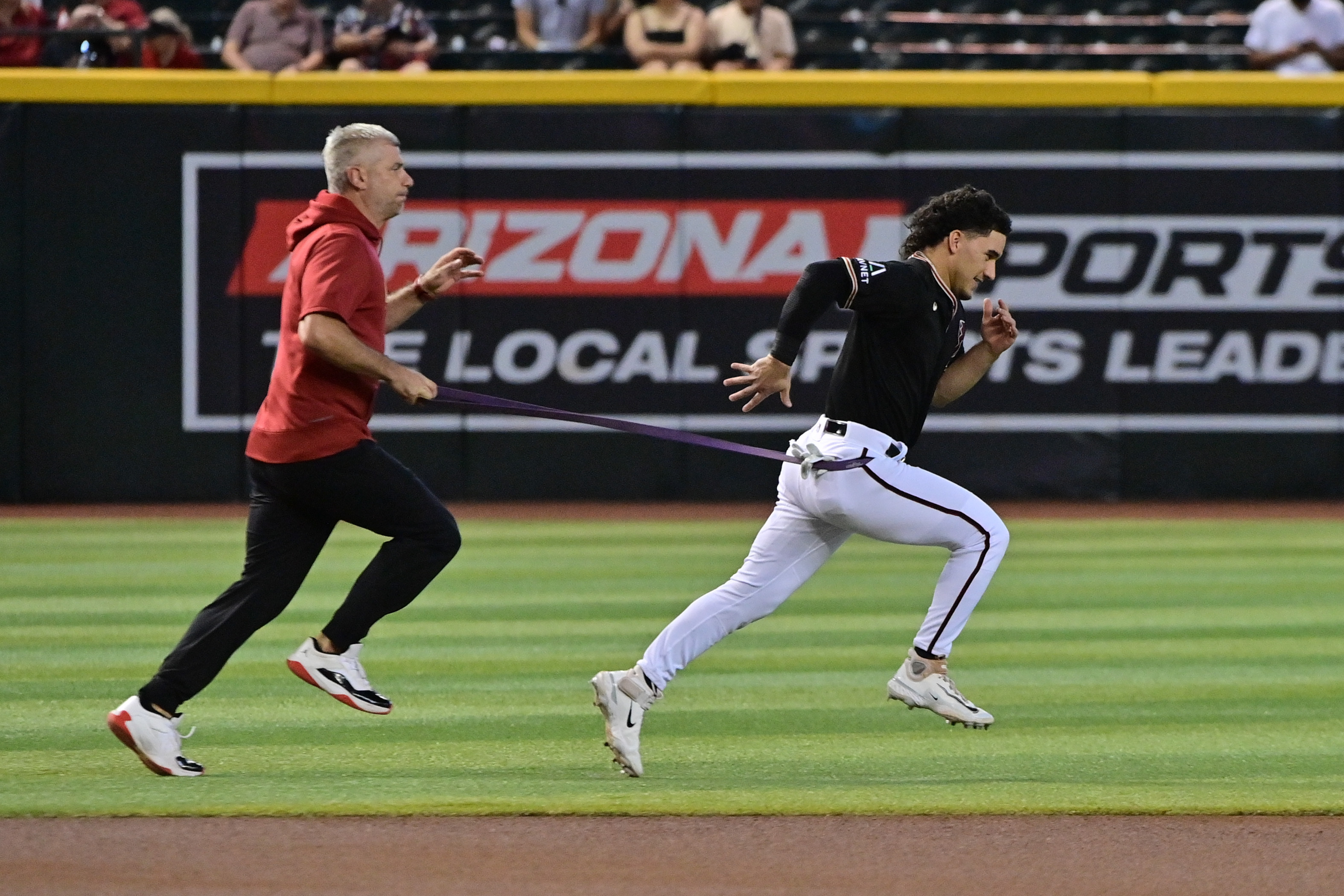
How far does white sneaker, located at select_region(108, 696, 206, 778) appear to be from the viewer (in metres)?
5.76

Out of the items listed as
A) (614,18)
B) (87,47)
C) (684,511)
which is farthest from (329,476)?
(614,18)

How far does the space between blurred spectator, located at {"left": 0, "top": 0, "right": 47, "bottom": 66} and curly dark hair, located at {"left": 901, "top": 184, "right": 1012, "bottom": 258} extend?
1141 cm

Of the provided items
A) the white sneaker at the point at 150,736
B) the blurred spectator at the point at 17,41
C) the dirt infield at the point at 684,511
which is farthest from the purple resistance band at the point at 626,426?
the blurred spectator at the point at 17,41

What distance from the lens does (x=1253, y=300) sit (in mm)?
16188

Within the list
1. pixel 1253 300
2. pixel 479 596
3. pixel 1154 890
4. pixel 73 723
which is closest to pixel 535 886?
pixel 1154 890

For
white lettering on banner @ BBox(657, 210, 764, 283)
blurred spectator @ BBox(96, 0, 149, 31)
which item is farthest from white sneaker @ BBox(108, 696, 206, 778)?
blurred spectator @ BBox(96, 0, 149, 31)

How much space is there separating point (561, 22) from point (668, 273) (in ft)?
8.22

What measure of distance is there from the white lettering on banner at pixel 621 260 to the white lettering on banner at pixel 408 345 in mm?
1360

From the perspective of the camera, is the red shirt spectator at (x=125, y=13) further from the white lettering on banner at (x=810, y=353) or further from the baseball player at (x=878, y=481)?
the baseball player at (x=878, y=481)

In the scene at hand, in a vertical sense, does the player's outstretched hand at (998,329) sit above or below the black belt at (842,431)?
above

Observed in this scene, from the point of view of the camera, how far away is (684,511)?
51.9ft

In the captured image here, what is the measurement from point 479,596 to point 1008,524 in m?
5.19

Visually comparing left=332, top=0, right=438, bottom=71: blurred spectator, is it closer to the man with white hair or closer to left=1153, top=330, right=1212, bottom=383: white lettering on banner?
left=1153, top=330, right=1212, bottom=383: white lettering on banner

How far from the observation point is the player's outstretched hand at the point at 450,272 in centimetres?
645
